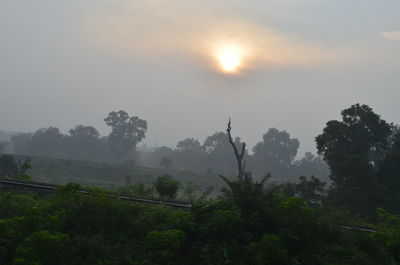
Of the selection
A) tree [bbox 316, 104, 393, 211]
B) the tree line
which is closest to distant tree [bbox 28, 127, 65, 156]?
the tree line

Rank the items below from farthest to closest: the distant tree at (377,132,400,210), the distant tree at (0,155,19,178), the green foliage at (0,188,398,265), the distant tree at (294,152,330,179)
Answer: the distant tree at (294,152,330,179) → the distant tree at (0,155,19,178) → the distant tree at (377,132,400,210) → the green foliage at (0,188,398,265)

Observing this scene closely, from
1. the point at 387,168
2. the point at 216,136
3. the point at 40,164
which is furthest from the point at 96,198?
the point at 216,136

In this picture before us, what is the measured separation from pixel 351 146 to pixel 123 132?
93524mm

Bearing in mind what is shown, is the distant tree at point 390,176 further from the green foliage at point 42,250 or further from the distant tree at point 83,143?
the distant tree at point 83,143

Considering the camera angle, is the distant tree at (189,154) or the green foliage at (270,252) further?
the distant tree at (189,154)

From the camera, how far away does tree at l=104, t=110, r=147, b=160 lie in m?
122

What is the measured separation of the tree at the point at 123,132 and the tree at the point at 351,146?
91283mm

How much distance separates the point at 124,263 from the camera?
923cm

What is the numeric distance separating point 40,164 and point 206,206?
235 feet

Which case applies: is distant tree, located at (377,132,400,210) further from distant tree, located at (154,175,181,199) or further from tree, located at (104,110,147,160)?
tree, located at (104,110,147,160)

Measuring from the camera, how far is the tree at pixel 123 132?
122 m

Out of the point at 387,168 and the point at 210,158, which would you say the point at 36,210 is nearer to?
the point at 387,168

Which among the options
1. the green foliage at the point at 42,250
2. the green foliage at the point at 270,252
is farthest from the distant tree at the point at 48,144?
the green foliage at the point at 270,252

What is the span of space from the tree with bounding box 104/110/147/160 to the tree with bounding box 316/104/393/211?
9128 centimetres
